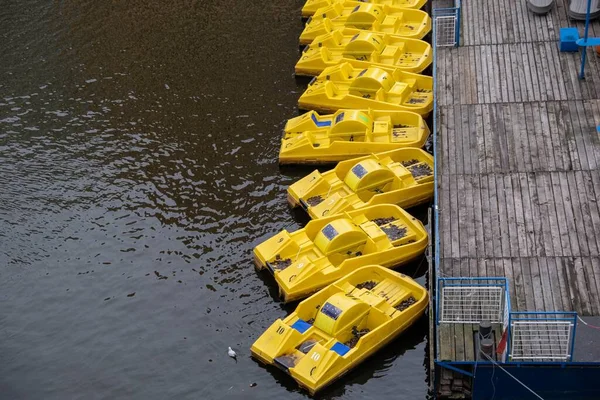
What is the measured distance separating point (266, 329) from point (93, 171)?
11.7 m

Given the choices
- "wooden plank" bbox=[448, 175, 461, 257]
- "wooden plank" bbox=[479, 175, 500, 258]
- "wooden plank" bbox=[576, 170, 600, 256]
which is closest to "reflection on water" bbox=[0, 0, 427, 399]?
"wooden plank" bbox=[448, 175, 461, 257]

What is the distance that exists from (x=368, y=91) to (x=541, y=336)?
1536 centimetres

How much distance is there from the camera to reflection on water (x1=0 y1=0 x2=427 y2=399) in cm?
2428

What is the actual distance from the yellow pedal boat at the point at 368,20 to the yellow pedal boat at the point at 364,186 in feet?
32.8

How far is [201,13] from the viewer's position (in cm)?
4434

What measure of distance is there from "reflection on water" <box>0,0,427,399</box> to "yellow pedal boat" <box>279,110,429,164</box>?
1349 millimetres

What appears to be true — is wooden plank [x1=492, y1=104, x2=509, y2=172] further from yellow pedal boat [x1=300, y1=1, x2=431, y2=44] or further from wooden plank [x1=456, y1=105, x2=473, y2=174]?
yellow pedal boat [x1=300, y1=1, x2=431, y2=44]

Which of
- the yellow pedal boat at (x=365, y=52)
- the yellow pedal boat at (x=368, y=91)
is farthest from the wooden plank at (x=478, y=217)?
the yellow pedal boat at (x=365, y=52)

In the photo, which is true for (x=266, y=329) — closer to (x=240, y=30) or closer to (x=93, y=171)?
(x=93, y=171)

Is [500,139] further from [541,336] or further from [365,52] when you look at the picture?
[365,52]

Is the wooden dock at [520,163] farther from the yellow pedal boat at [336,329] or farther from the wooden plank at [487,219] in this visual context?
the yellow pedal boat at [336,329]

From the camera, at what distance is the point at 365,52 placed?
1432 inches

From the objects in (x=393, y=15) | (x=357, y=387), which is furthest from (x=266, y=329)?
(x=393, y=15)

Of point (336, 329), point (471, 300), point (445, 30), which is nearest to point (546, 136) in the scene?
point (471, 300)
